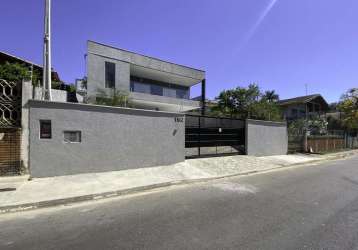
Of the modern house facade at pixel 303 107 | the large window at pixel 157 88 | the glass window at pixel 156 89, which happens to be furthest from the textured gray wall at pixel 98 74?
the modern house facade at pixel 303 107

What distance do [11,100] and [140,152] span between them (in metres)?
5.02

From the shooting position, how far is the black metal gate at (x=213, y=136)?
13166 mm

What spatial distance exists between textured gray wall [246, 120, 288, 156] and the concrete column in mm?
12147

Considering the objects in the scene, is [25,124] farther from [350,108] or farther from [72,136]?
[350,108]

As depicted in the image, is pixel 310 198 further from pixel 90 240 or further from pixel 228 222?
pixel 90 240

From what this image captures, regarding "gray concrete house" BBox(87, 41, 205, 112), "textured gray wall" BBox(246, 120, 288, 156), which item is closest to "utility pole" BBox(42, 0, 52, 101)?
"gray concrete house" BBox(87, 41, 205, 112)

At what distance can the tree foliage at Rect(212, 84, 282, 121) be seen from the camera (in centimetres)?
2414

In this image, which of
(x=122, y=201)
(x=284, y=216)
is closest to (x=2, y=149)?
(x=122, y=201)

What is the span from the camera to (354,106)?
120 feet

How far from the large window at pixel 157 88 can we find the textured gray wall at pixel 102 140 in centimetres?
1196

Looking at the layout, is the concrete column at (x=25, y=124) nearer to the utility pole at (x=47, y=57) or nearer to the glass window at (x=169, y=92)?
the utility pole at (x=47, y=57)

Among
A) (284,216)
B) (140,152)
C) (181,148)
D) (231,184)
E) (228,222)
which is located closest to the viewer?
(228,222)

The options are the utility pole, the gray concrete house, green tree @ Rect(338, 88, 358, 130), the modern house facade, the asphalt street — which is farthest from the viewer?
the modern house facade

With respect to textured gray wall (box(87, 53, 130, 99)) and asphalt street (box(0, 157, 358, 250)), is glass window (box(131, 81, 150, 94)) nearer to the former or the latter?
textured gray wall (box(87, 53, 130, 99))
